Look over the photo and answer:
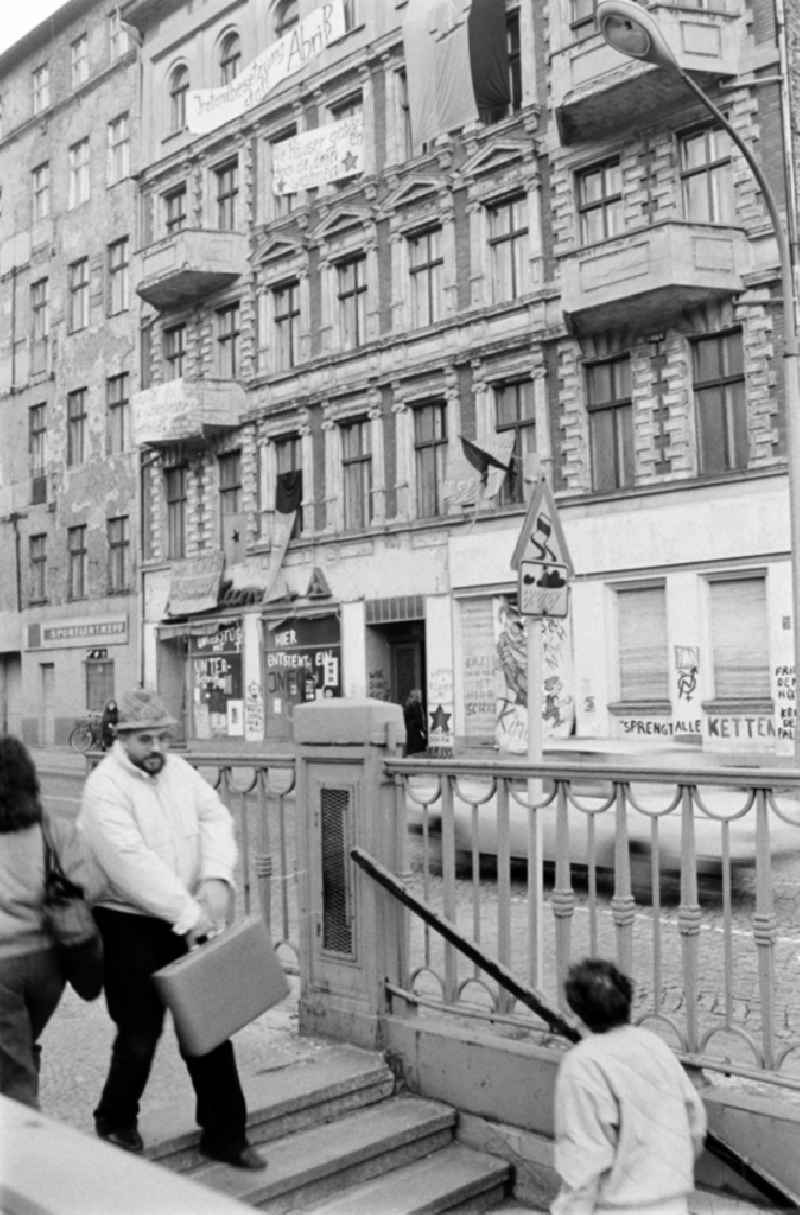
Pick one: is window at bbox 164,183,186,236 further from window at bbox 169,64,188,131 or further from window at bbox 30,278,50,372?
window at bbox 30,278,50,372

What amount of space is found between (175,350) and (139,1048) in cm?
3151

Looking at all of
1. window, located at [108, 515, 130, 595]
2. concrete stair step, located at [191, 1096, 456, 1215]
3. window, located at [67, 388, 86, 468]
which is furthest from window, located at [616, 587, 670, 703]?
window, located at [67, 388, 86, 468]

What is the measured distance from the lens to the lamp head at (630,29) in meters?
13.7

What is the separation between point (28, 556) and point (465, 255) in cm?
1940

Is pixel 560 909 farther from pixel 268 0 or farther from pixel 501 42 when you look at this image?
pixel 268 0

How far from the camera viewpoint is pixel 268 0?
3048 centimetres

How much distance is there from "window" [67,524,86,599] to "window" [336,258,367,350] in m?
12.1

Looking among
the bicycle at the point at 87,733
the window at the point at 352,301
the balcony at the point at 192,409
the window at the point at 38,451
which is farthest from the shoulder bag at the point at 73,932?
the window at the point at 38,451

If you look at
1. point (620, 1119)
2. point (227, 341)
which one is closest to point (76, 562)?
point (227, 341)

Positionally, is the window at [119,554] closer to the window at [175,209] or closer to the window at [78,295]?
the window at [78,295]

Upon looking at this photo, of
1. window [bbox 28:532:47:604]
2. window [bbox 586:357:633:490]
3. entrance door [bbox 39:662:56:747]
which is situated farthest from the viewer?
window [bbox 28:532:47:604]

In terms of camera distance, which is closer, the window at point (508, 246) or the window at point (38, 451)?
the window at point (508, 246)

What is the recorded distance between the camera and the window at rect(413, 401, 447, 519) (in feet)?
87.2

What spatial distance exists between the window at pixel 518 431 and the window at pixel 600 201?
10.4 feet
